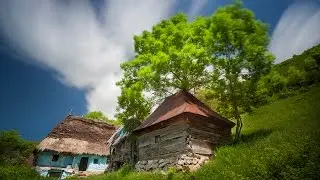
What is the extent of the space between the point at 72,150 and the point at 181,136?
79.6ft

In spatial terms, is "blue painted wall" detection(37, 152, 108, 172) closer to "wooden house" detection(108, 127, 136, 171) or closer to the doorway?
the doorway

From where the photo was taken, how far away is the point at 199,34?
21422 millimetres

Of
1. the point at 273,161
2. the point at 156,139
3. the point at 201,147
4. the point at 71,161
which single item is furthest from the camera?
the point at 71,161

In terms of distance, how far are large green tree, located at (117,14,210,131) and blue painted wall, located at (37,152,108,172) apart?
672 inches

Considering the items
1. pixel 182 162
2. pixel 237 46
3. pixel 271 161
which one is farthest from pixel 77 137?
pixel 271 161

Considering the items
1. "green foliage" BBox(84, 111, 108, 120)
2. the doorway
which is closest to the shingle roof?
the doorway

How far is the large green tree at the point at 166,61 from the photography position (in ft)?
65.3

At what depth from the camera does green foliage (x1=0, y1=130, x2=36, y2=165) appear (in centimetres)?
4353

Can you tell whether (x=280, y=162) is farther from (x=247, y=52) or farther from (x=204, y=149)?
(x=247, y=52)

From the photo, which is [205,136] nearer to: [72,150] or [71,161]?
[72,150]

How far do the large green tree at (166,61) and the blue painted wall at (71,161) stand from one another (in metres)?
17.1

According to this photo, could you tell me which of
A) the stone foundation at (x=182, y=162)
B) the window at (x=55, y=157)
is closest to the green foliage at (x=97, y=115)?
the window at (x=55, y=157)

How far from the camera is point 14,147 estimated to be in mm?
47781

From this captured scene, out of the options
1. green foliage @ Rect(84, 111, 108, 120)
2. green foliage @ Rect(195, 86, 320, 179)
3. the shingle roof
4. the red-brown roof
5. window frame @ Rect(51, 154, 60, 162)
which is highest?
green foliage @ Rect(84, 111, 108, 120)
